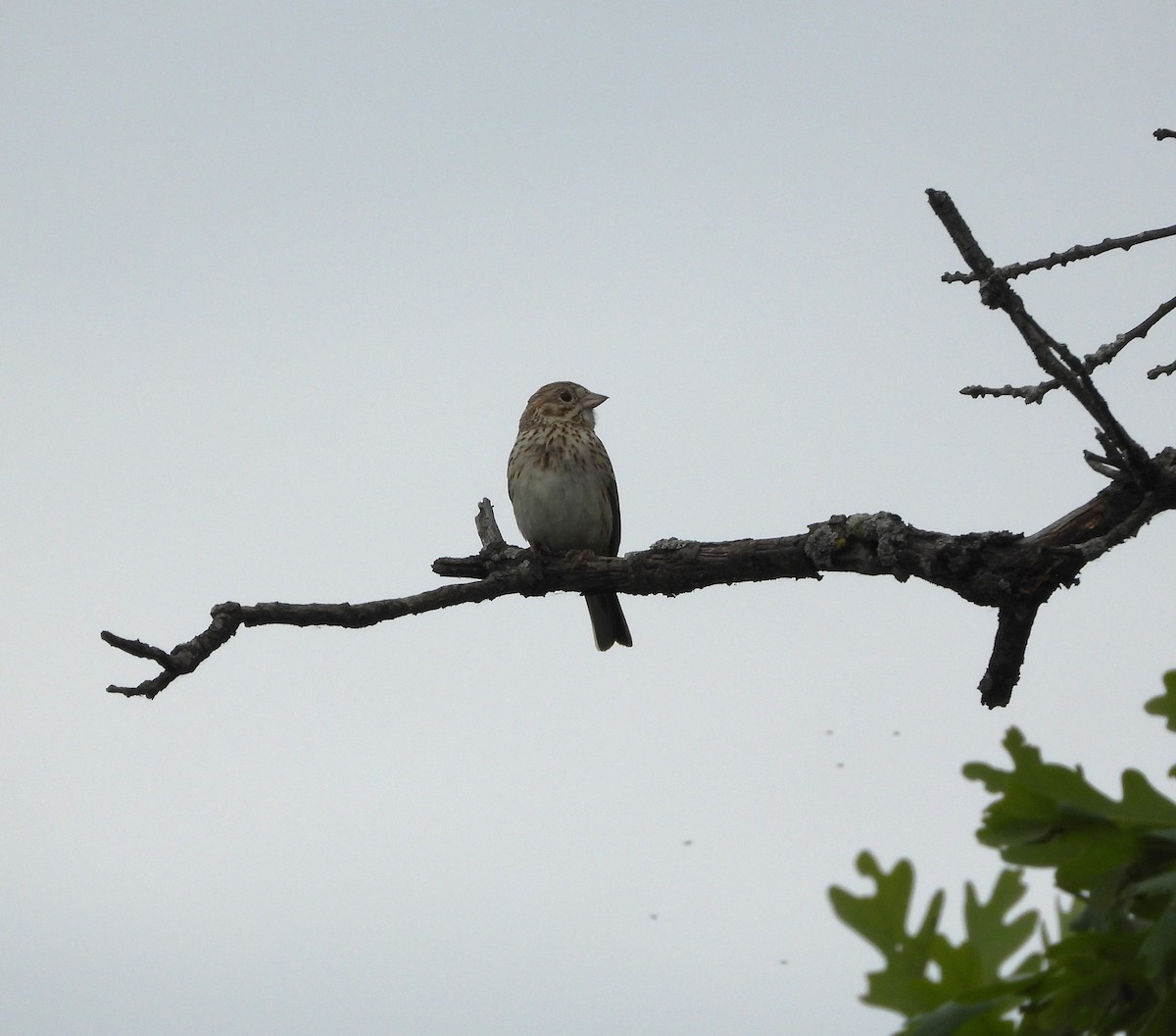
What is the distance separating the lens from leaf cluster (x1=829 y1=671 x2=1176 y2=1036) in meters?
1.39

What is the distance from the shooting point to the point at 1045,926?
1.51 metres

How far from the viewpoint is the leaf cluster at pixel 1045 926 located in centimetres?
139

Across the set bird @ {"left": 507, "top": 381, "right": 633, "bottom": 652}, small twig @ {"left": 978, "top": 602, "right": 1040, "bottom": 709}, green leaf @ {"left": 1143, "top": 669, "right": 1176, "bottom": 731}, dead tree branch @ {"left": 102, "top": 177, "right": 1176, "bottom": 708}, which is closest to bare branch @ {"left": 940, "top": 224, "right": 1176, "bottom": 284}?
dead tree branch @ {"left": 102, "top": 177, "right": 1176, "bottom": 708}

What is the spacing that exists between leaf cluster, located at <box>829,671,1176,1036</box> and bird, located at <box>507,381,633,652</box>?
602cm

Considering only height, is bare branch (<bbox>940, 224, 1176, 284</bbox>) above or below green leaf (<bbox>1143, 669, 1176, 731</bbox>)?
above

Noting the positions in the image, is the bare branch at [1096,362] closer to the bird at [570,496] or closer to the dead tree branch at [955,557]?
the dead tree branch at [955,557]

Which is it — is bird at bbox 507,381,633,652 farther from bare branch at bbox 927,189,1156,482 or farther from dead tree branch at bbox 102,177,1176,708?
bare branch at bbox 927,189,1156,482

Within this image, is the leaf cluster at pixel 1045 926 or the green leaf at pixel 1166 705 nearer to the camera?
the leaf cluster at pixel 1045 926

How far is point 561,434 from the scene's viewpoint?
327 inches

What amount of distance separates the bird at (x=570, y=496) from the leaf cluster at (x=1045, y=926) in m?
6.02

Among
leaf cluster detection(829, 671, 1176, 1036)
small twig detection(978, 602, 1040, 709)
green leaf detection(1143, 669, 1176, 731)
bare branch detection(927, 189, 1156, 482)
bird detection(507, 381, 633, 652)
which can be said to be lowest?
leaf cluster detection(829, 671, 1176, 1036)

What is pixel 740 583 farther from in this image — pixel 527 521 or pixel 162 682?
pixel 527 521

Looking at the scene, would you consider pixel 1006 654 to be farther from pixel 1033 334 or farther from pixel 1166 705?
pixel 1166 705

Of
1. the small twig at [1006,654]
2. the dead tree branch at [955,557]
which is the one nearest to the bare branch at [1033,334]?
the dead tree branch at [955,557]
